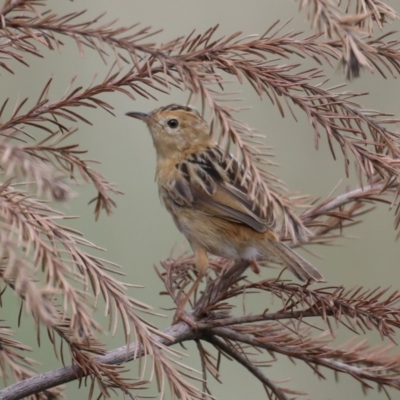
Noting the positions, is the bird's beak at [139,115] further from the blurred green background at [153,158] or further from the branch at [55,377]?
the branch at [55,377]

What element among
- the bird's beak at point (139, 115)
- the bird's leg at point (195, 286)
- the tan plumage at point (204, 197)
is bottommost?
the bird's leg at point (195, 286)

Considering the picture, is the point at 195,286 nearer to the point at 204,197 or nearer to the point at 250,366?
the point at 250,366

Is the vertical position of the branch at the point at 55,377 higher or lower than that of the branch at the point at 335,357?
higher

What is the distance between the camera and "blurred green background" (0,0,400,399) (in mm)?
3566

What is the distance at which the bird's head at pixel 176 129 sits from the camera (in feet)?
8.88

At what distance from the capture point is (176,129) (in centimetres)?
274

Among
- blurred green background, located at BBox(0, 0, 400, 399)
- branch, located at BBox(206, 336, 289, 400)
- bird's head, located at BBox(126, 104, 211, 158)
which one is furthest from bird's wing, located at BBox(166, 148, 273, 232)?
blurred green background, located at BBox(0, 0, 400, 399)

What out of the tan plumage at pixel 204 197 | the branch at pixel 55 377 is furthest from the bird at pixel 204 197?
the branch at pixel 55 377

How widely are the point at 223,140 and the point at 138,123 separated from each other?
8.63 ft

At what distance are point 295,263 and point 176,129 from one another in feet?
2.94

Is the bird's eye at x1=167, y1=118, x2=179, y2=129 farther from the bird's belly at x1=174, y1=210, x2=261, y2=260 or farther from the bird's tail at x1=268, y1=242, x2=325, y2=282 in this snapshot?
the bird's tail at x1=268, y1=242, x2=325, y2=282

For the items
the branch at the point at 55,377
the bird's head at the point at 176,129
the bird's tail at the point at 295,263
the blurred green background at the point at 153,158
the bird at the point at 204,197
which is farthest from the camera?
the blurred green background at the point at 153,158

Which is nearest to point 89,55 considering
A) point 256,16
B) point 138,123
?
point 138,123

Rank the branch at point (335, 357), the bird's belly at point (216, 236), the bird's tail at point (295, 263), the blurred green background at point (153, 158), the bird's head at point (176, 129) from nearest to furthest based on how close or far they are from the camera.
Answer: the branch at point (335, 357)
the bird's tail at point (295, 263)
the bird's belly at point (216, 236)
the bird's head at point (176, 129)
the blurred green background at point (153, 158)
